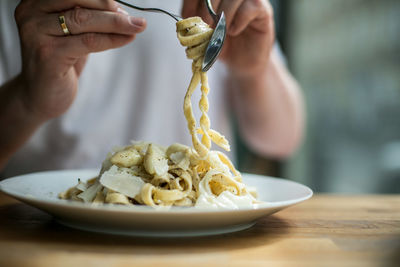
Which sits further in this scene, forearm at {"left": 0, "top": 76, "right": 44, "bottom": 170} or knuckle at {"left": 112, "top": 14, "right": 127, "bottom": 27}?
forearm at {"left": 0, "top": 76, "right": 44, "bottom": 170}

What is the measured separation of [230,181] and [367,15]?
2316 millimetres

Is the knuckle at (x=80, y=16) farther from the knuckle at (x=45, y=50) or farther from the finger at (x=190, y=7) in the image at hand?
the finger at (x=190, y=7)

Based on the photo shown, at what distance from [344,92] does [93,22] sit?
2.44 metres

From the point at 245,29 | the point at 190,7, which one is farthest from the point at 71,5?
the point at 245,29

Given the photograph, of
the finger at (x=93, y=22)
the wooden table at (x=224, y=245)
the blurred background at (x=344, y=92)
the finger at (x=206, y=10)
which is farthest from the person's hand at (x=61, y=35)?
the blurred background at (x=344, y=92)

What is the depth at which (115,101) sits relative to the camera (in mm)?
1799

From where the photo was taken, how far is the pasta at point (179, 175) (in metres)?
0.82

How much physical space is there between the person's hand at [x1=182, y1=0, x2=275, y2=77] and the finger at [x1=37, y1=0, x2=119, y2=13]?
28 centimetres

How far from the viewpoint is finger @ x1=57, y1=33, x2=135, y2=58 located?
110cm

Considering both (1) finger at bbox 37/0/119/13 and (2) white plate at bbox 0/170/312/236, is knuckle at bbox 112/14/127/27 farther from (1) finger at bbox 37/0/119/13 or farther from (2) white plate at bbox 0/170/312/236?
(2) white plate at bbox 0/170/312/236

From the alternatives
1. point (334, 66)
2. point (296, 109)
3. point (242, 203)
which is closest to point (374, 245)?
point (242, 203)

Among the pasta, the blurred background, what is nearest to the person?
the pasta

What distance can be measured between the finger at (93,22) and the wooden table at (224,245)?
451mm

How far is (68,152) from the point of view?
5.68ft
